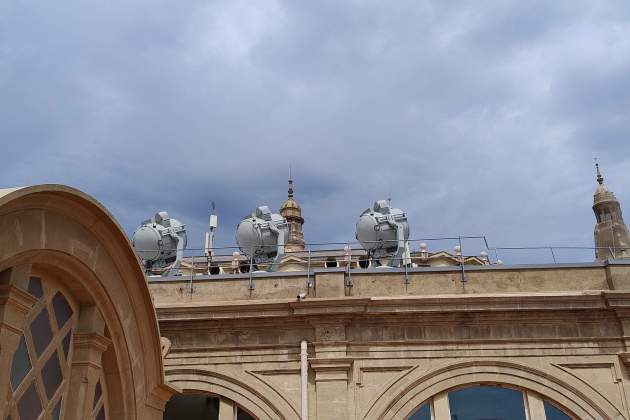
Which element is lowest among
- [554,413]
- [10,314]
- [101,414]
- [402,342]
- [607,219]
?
[101,414]

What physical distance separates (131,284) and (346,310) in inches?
257

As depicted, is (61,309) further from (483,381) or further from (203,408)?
(483,381)

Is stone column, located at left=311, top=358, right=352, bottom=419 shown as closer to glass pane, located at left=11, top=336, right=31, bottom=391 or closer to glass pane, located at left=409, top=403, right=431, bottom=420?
glass pane, located at left=409, top=403, right=431, bottom=420

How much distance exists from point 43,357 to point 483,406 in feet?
32.1

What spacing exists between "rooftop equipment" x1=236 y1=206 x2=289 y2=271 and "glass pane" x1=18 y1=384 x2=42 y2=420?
489 inches

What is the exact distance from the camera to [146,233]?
2084 cm

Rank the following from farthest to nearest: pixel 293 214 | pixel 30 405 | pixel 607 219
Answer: pixel 293 214
pixel 607 219
pixel 30 405

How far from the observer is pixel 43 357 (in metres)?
7.33

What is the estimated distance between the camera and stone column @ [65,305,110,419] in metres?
7.69

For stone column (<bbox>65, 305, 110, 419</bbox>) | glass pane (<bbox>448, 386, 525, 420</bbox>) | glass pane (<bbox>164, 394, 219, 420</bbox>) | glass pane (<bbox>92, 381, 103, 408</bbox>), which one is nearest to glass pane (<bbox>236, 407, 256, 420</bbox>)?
glass pane (<bbox>164, 394, 219, 420</bbox>)

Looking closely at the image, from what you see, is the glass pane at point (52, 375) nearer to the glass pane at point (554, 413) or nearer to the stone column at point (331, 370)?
the stone column at point (331, 370)

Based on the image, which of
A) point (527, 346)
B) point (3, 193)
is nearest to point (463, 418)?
point (527, 346)

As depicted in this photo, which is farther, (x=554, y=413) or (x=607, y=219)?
(x=607, y=219)

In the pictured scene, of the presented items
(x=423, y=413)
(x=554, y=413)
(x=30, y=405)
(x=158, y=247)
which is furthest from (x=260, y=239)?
(x=30, y=405)
